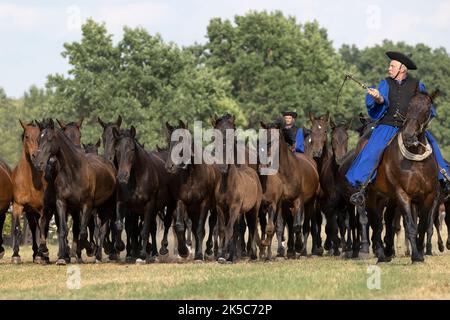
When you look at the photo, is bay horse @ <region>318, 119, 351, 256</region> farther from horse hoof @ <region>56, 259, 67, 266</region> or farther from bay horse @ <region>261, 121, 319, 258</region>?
horse hoof @ <region>56, 259, 67, 266</region>

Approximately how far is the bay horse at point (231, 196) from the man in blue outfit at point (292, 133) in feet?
Result: 8.45

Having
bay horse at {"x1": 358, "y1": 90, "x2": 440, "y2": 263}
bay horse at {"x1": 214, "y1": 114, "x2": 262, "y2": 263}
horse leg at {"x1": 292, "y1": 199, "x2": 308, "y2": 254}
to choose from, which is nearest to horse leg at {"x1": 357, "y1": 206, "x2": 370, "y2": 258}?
horse leg at {"x1": 292, "y1": 199, "x2": 308, "y2": 254}

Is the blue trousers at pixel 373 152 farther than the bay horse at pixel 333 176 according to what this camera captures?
No

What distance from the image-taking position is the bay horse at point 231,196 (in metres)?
20.3

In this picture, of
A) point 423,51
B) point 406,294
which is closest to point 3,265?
point 406,294

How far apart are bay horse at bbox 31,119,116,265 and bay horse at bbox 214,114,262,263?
2.46 metres

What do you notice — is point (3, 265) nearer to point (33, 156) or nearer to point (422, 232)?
point (33, 156)

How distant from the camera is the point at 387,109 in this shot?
1838cm

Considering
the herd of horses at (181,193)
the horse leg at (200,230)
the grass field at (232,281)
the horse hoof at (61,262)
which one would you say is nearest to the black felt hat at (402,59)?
the herd of horses at (181,193)

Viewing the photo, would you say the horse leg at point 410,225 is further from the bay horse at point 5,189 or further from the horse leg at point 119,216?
the bay horse at point 5,189

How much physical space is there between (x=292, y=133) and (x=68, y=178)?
620cm

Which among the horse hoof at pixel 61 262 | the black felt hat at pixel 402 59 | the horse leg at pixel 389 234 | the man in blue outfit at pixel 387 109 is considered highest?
the black felt hat at pixel 402 59

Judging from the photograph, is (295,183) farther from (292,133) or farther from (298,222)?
(292,133)

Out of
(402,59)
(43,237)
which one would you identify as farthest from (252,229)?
(402,59)
